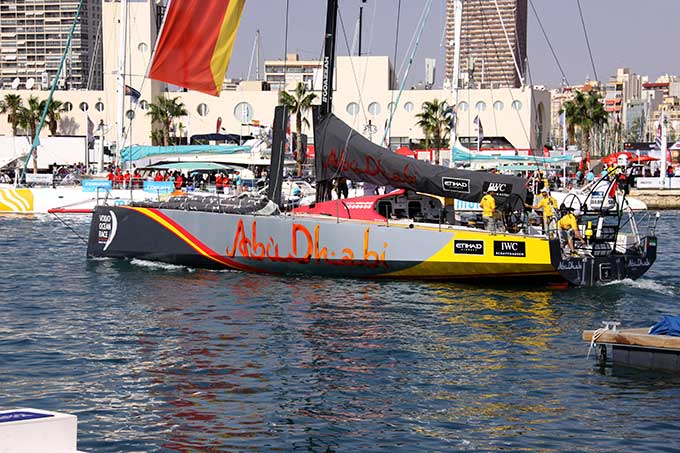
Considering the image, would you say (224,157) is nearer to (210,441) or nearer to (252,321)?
(252,321)

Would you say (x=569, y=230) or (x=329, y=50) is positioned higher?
(x=329, y=50)

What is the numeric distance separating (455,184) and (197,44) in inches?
270

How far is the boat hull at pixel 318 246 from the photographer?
21.5m

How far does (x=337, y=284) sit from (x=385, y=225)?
5.44 feet

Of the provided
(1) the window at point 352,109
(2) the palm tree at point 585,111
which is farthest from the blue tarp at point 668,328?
(2) the palm tree at point 585,111

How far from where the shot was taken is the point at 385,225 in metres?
22.5

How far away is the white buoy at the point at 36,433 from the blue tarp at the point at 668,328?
33.6ft

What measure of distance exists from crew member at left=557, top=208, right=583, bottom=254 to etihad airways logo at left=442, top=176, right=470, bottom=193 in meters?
2.28

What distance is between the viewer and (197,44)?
79.4 feet

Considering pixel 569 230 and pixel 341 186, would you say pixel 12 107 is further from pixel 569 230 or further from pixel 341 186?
pixel 569 230

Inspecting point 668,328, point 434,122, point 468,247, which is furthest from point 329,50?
point 434,122

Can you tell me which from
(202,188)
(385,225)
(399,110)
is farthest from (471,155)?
(385,225)

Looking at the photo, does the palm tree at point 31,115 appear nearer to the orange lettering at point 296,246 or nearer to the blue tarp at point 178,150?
the blue tarp at point 178,150

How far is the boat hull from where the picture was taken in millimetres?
21500
